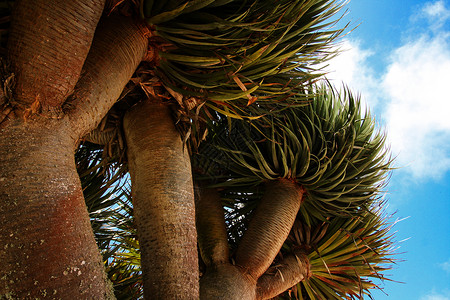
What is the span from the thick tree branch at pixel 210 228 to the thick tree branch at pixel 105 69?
1.59 meters

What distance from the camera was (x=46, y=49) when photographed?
1849 mm

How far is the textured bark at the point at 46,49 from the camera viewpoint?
1.80 meters

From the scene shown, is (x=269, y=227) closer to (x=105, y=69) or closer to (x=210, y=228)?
(x=210, y=228)

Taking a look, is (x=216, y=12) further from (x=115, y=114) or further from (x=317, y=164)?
(x=317, y=164)

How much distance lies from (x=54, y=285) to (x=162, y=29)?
1.56 m

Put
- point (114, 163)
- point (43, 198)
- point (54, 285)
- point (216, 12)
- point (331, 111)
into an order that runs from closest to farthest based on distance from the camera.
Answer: point (54, 285) → point (43, 198) → point (216, 12) → point (114, 163) → point (331, 111)

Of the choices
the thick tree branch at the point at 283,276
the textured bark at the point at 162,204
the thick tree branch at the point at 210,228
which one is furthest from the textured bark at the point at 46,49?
the thick tree branch at the point at 283,276

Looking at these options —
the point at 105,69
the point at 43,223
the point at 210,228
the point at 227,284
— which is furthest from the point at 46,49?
the point at 210,228

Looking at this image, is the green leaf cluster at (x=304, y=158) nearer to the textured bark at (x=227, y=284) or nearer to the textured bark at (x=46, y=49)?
the textured bark at (x=227, y=284)

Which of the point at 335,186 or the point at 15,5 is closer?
the point at 15,5

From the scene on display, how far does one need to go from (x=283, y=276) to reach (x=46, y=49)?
2.70m

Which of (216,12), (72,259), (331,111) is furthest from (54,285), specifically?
(331,111)

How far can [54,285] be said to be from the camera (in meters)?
1.55

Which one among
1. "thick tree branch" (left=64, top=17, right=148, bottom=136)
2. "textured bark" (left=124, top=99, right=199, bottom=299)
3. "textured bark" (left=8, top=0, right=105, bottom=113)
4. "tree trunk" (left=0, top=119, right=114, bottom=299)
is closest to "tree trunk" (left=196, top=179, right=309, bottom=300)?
"textured bark" (left=124, top=99, right=199, bottom=299)
